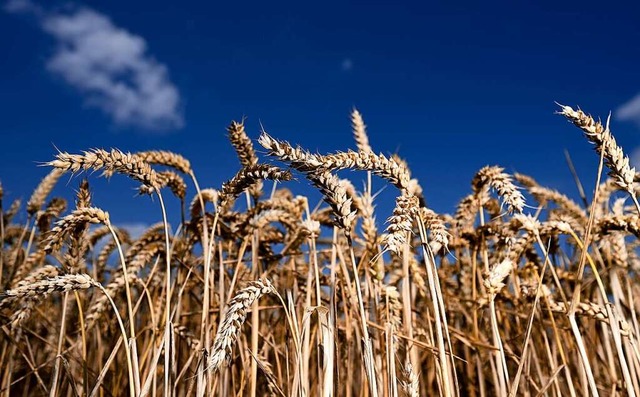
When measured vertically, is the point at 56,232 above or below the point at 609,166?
below

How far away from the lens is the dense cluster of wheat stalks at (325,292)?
1679 millimetres

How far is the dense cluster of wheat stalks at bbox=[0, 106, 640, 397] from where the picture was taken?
168cm

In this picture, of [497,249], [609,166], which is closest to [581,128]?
[609,166]

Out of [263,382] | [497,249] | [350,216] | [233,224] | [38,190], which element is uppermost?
[38,190]

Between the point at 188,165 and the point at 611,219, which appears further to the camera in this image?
the point at 188,165

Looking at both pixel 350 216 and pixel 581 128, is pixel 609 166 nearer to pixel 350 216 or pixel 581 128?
pixel 581 128

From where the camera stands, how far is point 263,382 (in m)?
2.66

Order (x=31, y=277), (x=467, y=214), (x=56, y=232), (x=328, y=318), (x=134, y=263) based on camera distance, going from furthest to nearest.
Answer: (x=467, y=214)
(x=134, y=263)
(x=31, y=277)
(x=56, y=232)
(x=328, y=318)

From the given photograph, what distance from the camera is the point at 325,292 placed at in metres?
3.19

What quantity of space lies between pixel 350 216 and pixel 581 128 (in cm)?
79

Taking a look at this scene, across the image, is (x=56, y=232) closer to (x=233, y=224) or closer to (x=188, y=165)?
(x=188, y=165)

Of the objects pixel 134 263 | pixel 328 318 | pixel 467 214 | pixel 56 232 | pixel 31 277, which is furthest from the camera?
pixel 467 214

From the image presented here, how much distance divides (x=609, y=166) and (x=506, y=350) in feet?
3.83

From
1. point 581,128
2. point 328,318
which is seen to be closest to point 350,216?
point 328,318
